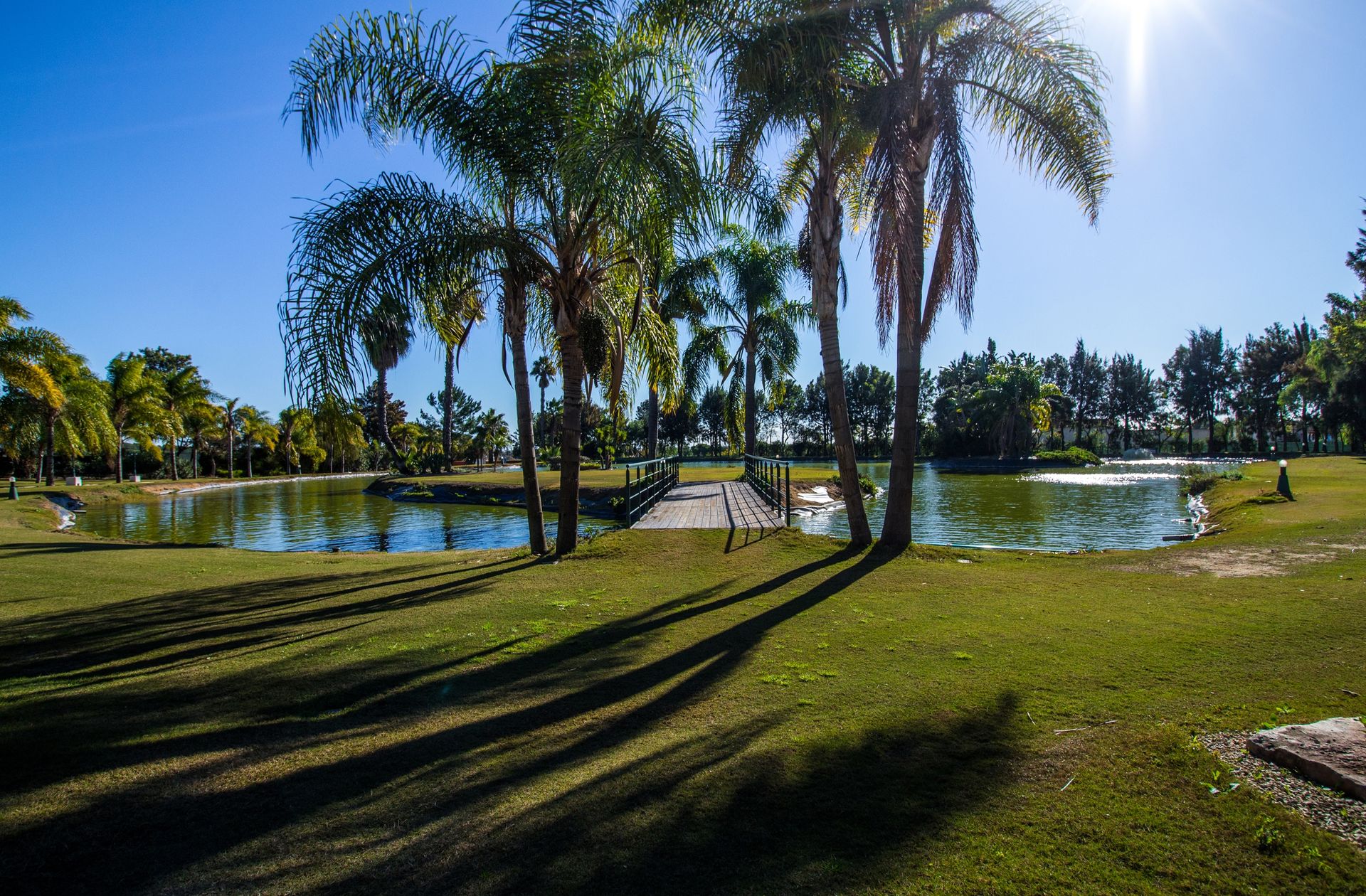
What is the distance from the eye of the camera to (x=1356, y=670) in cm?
395

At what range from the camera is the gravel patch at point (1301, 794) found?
239 centimetres

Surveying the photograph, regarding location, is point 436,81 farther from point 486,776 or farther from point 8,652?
point 486,776

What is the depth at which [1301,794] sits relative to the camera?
2.59 m

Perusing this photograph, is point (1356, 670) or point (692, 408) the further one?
point (692, 408)

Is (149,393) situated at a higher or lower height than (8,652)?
higher

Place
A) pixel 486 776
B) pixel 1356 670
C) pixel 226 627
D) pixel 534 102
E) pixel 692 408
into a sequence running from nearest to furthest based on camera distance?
1. pixel 486 776
2. pixel 1356 670
3. pixel 226 627
4. pixel 534 102
5. pixel 692 408

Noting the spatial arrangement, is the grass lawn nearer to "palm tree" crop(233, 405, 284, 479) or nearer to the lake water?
the lake water

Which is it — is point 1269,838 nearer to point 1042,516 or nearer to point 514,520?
point 1042,516

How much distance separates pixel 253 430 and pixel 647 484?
57.6m

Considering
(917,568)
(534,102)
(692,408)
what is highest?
(534,102)

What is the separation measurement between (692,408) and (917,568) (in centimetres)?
1476

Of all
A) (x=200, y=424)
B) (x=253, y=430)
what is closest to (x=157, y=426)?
(x=200, y=424)

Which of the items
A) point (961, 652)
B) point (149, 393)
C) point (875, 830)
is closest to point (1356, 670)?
point (961, 652)

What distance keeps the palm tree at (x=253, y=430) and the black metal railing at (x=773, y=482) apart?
176ft
